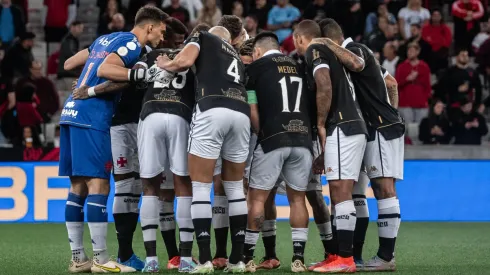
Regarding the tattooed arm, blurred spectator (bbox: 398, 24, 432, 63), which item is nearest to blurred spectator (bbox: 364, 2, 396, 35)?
blurred spectator (bbox: 398, 24, 432, 63)

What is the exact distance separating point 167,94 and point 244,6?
13.7 m

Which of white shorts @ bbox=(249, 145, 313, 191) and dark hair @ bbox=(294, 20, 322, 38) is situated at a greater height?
dark hair @ bbox=(294, 20, 322, 38)

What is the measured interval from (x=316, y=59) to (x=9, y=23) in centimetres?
1334

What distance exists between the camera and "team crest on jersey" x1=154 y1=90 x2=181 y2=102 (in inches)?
369

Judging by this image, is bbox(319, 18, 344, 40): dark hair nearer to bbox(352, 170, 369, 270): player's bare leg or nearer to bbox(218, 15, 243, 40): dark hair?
bbox(218, 15, 243, 40): dark hair

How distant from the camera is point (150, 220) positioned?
9.40 m

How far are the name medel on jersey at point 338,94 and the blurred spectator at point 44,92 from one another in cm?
1045

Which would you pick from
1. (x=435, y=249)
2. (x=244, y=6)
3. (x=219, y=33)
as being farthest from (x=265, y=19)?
(x=219, y=33)

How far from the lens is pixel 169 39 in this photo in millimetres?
10117

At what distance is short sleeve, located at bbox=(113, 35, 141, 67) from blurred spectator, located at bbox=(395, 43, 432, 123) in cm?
1042

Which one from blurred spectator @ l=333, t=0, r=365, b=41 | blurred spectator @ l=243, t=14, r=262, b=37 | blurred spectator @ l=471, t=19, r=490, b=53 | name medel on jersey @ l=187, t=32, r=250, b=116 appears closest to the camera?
name medel on jersey @ l=187, t=32, r=250, b=116

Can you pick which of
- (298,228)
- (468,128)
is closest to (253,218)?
(298,228)

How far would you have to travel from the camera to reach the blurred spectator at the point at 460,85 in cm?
1944

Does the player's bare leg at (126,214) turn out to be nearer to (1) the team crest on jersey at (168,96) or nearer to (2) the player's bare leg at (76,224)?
(2) the player's bare leg at (76,224)
